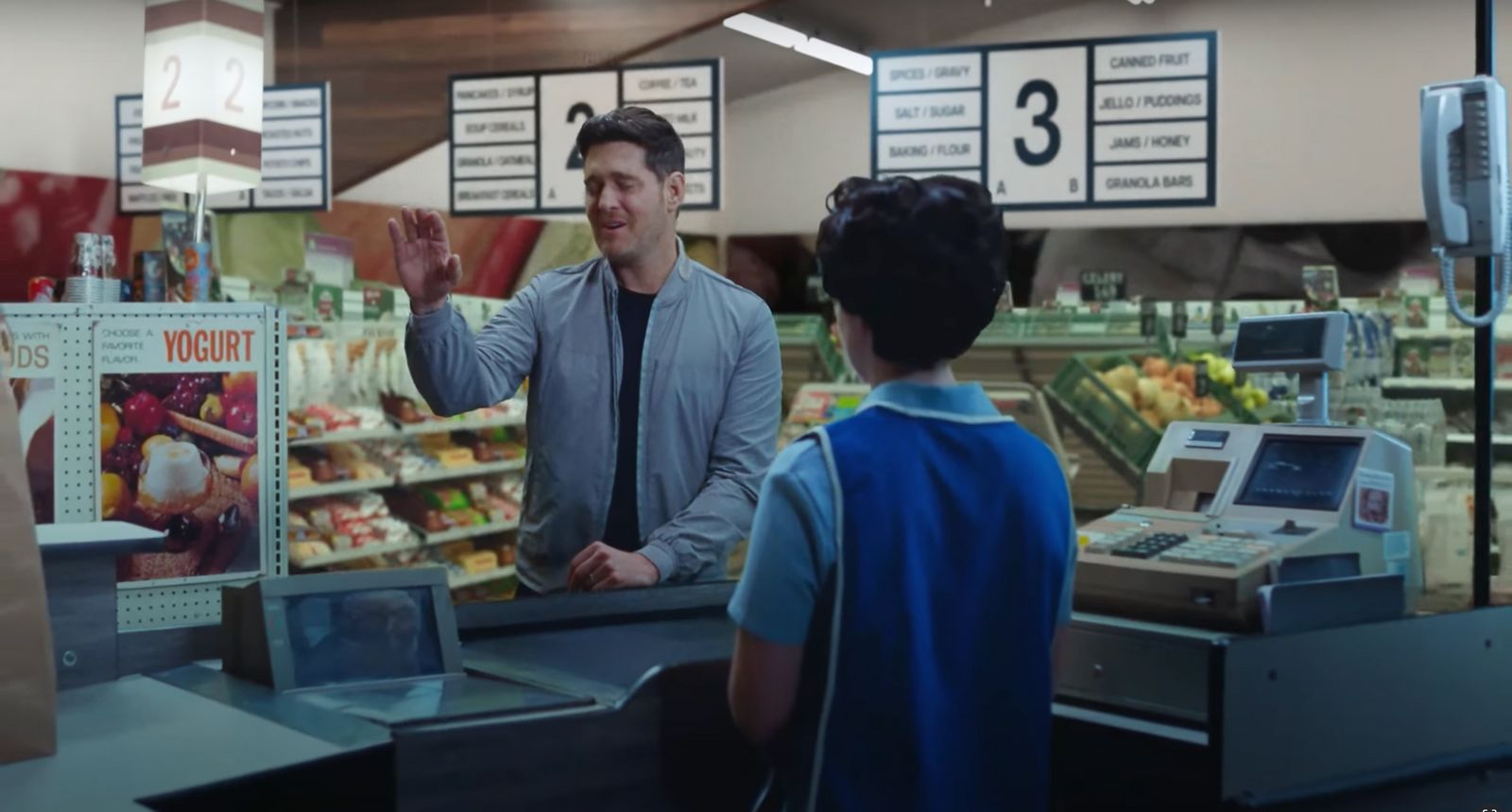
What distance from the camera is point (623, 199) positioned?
2691 millimetres

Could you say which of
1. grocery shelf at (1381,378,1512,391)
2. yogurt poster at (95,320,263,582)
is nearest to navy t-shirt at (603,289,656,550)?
yogurt poster at (95,320,263,582)

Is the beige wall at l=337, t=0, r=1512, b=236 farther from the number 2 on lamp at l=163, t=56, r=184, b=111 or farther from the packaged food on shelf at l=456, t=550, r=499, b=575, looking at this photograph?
the number 2 on lamp at l=163, t=56, r=184, b=111

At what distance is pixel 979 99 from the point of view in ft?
19.9

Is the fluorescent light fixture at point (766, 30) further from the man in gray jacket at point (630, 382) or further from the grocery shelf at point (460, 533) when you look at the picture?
the man in gray jacket at point (630, 382)


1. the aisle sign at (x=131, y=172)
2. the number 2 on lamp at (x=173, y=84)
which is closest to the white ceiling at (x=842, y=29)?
the aisle sign at (x=131, y=172)

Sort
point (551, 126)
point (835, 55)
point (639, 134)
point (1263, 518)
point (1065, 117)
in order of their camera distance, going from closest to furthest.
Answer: point (1263, 518) < point (639, 134) < point (1065, 117) < point (551, 126) < point (835, 55)

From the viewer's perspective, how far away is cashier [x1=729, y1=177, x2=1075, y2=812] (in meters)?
1.41

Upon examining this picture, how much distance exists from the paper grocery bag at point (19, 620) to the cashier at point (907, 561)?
714 millimetres

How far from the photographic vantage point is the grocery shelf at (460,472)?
22.9 feet

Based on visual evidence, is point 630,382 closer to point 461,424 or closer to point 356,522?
point 356,522

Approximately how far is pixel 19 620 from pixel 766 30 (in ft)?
33.7

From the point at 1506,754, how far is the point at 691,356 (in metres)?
1.50

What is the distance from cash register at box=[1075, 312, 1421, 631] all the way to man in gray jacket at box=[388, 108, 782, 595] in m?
0.76

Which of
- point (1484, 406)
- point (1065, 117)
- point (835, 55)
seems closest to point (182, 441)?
point (1484, 406)
